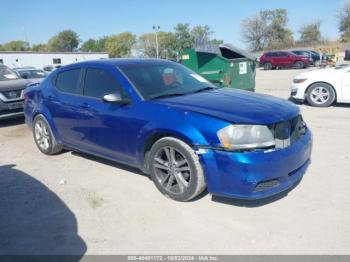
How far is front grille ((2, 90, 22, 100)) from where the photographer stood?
8950 mm

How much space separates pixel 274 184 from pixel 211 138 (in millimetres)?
804

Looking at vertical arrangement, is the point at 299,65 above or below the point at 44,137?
above

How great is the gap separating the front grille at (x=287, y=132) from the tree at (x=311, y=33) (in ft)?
266

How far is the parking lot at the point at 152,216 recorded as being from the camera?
323 centimetres

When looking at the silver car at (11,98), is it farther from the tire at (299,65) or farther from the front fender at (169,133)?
the tire at (299,65)

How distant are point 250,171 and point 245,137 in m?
0.34

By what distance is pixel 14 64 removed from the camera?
47.1 m

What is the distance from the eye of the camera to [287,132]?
148 inches

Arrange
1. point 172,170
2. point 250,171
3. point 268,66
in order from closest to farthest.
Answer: point 250,171
point 172,170
point 268,66

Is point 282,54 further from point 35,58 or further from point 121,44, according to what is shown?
point 121,44

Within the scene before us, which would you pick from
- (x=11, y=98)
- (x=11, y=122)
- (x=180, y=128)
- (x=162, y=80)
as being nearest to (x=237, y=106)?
(x=180, y=128)

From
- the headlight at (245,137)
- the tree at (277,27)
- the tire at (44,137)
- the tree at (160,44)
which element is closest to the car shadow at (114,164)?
the tire at (44,137)

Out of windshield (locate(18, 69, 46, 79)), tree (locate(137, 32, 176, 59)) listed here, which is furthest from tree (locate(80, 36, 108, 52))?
windshield (locate(18, 69, 46, 79))

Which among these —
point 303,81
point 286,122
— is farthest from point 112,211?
point 303,81
